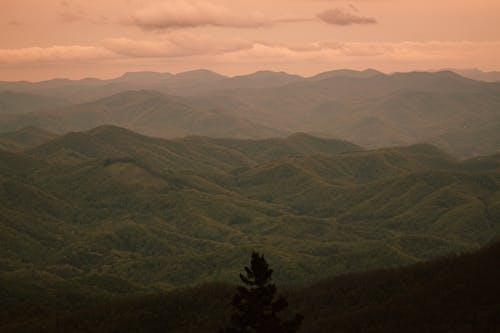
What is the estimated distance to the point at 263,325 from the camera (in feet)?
237

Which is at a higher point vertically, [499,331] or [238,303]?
[238,303]

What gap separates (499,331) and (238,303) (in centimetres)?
15136

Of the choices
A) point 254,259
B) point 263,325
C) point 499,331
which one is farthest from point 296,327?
point 499,331

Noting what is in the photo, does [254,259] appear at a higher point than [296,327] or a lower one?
higher

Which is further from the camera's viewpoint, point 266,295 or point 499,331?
point 499,331

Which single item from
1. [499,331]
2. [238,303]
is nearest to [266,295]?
[238,303]

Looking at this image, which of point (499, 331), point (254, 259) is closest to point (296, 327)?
point (254, 259)

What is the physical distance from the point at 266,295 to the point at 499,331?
5899 inches

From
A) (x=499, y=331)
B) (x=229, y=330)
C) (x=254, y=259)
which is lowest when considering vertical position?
(x=499, y=331)

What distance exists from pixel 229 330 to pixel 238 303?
124 inches

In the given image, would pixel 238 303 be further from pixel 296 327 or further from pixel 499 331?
pixel 499 331

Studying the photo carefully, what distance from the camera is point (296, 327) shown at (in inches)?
2867

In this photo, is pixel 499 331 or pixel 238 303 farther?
pixel 499 331

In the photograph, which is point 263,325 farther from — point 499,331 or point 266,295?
point 499,331
